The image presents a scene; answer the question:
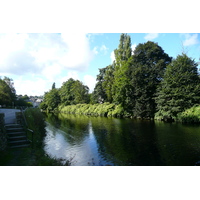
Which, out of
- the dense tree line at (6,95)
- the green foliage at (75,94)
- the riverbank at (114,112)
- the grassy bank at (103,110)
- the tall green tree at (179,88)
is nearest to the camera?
the riverbank at (114,112)

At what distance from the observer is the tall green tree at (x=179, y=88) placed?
23333mm

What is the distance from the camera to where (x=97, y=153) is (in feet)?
31.4

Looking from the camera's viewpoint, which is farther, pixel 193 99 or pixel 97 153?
pixel 193 99

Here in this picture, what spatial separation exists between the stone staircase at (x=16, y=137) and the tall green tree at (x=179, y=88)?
21.4 meters

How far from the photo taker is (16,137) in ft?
29.0

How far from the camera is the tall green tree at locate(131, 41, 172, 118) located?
28.8m

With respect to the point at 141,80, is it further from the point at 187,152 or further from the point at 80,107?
Result: the point at 80,107

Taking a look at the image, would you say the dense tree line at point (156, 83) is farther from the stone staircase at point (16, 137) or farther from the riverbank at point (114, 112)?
the stone staircase at point (16, 137)

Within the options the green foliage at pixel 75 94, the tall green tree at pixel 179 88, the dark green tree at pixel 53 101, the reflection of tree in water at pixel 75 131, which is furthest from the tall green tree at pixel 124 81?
the dark green tree at pixel 53 101

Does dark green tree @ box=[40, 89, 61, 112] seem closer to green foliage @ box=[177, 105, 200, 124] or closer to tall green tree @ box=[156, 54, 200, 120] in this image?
tall green tree @ box=[156, 54, 200, 120]

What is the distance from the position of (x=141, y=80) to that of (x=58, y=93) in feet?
178

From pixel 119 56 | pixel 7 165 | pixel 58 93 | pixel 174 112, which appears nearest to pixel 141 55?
pixel 119 56

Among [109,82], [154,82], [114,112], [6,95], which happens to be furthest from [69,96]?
[154,82]

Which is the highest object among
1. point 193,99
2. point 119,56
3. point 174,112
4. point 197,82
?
point 119,56
